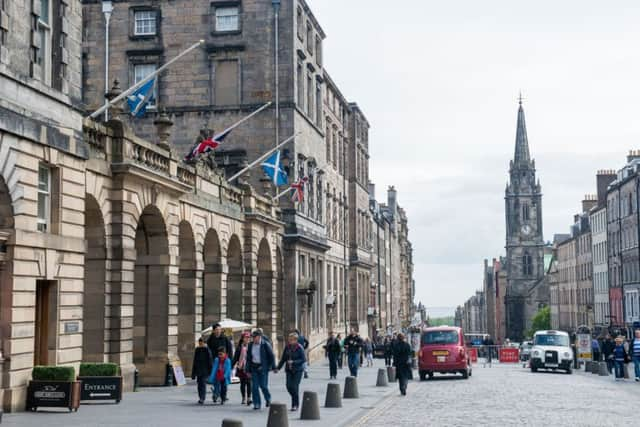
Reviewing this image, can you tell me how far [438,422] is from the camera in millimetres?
17828

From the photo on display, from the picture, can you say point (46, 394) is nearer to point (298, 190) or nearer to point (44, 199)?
point (44, 199)

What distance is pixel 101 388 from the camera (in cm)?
2105

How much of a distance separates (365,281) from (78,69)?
57.3 metres

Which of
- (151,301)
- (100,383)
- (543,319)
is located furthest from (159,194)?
(543,319)

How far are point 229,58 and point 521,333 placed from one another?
11972 cm

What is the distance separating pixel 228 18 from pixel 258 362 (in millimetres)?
29066

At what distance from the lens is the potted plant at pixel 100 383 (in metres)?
21.0

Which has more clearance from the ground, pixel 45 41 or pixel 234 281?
pixel 45 41

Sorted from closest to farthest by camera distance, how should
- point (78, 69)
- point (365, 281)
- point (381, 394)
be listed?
1. point (78, 69)
2. point (381, 394)
3. point (365, 281)

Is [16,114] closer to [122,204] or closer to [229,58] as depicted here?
[122,204]

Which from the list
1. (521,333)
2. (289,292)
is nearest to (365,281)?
(289,292)

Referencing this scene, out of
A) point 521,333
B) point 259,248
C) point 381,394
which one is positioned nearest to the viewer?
point 381,394

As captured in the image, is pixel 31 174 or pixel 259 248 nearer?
pixel 31 174

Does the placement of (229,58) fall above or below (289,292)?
above
